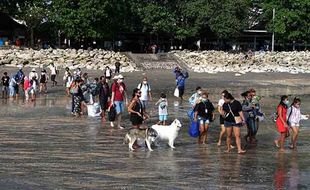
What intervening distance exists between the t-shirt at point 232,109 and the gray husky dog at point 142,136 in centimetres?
190

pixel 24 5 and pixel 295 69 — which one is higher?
pixel 24 5

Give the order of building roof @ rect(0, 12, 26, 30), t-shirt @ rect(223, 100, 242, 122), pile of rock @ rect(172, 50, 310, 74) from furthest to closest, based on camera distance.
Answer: building roof @ rect(0, 12, 26, 30), pile of rock @ rect(172, 50, 310, 74), t-shirt @ rect(223, 100, 242, 122)

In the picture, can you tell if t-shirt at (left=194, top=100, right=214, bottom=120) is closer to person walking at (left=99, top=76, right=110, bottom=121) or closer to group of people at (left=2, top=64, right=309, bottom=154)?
group of people at (left=2, top=64, right=309, bottom=154)

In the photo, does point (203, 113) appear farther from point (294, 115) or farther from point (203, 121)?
point (294, 115)

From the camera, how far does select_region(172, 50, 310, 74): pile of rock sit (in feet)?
196

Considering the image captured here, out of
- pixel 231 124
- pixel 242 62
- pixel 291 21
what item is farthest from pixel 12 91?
pixel 291 21

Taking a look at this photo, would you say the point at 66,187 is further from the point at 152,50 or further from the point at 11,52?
the point at 152,50

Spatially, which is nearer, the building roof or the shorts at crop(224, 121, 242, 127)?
the shorts at crop(224, 121, 242, 127)

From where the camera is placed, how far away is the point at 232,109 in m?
15.3

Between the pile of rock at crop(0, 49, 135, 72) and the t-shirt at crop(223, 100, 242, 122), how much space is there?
3470 centimetres

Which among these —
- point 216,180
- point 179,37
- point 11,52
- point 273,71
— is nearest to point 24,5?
point 11,52

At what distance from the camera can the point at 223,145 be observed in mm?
16781

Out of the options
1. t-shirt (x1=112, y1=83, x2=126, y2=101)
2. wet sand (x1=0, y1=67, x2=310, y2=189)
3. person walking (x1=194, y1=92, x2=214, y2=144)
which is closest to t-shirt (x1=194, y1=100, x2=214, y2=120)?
person walking (x1=194, y1=92, x2=214, y2=144)

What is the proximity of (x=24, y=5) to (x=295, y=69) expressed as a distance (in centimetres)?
2928
